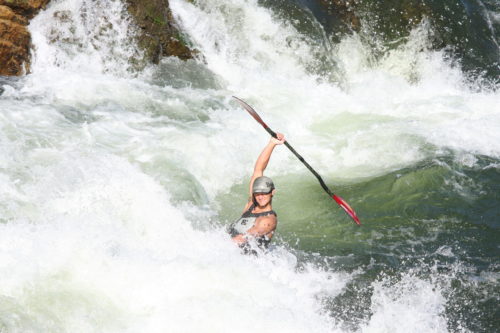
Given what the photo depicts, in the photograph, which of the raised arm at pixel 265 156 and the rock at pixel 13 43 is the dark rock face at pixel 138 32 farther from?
the raised arm at pixel 265 156

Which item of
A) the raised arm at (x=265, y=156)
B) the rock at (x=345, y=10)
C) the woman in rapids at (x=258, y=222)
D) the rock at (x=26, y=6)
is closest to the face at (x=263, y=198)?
the woman in rapids at (x=258, y=222)

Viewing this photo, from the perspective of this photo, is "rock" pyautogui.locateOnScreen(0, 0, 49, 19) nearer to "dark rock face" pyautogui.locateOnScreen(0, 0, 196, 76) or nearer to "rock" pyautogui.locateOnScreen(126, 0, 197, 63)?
"dark rock face" pyautogui.locateOnScreen(0, 0, 196, 76)

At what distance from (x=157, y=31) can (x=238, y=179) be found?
335 centimetres

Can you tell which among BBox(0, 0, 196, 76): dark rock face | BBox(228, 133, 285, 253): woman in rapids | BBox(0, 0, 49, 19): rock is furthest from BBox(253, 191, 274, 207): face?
BBox(0, 0, 49, 19): rock

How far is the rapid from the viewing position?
425cm

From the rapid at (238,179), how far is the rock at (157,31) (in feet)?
0.57

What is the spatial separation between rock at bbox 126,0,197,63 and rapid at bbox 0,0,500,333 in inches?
6.9

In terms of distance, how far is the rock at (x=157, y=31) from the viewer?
9.26 metres

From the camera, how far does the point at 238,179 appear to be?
23.9ft

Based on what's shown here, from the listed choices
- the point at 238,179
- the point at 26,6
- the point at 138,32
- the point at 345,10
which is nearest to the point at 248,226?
the point at 238,179

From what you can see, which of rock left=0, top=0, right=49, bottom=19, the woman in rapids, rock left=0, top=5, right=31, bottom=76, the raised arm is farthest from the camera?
rock left=0, top=0, right=49, bottom=19

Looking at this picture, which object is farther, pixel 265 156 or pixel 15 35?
pixel 15 35

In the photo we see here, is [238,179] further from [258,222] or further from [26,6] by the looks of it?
[26,6]

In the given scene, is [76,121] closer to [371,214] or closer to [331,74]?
[371,214]
